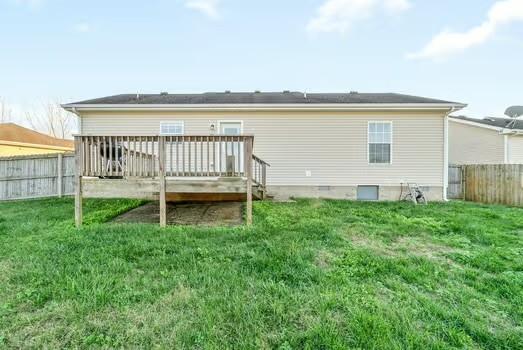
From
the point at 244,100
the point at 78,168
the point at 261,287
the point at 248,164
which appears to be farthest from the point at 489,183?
the point at 78,168

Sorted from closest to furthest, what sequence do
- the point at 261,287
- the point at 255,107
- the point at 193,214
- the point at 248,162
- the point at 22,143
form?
1. the point at 261,287
2. the point at 248,162
3. the point at 193,214
4. the point at 255,107
5. the point at 22,143

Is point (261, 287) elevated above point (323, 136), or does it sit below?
below

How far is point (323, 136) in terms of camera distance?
1008cm

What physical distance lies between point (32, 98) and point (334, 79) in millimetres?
26622

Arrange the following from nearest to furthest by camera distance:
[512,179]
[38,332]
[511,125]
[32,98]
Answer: [38,332] → [512,179] → [511,125] → [32,98]

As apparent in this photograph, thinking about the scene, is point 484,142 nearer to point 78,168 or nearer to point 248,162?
point 248,162

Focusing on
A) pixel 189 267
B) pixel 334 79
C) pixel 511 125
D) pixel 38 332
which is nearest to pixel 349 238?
pixel 189 267

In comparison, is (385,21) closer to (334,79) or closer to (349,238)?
(334,79)

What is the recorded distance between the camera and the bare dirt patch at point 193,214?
20.1 feet

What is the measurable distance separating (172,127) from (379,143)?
7.14 m

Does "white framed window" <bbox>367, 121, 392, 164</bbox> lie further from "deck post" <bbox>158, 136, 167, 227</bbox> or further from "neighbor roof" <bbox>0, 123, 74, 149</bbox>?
"neighbor roof" <bbox>0, 123, 74, 149</bbox>

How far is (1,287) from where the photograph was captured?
3.03 meters

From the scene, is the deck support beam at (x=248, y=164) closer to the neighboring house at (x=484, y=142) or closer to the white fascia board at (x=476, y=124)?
the neighboring house at (x=484, y=142)

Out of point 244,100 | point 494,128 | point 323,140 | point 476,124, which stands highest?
point 244,100
